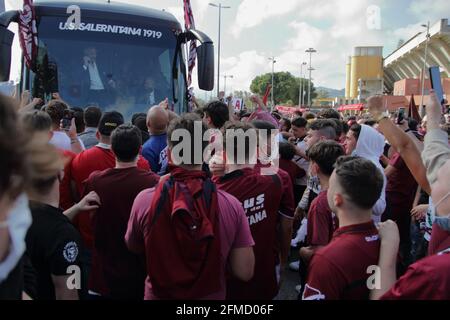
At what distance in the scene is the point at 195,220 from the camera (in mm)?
2189

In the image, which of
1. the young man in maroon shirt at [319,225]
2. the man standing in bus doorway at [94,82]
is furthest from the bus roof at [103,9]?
the young man in maroon shirt at [319,225]

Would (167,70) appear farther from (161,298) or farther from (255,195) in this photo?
(161,298)

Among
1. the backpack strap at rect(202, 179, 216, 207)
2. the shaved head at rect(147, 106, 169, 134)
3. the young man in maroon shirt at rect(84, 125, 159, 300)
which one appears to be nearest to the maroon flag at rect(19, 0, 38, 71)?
the shaved head at rect(147, 106, 169, 134)

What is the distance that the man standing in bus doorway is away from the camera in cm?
593

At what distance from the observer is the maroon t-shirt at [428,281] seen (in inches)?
59.0

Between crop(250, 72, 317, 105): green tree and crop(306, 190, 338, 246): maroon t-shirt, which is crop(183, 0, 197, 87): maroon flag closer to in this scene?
crop(306, 190, 338, 246): maroon t-shirt

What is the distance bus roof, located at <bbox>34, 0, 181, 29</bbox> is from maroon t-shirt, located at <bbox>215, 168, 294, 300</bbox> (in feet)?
13.6

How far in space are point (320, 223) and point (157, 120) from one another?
203cm

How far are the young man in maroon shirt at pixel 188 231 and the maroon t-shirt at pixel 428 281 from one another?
0.97m

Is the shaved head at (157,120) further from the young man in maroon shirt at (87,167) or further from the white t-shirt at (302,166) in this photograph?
the white t-shirt at (302,166)

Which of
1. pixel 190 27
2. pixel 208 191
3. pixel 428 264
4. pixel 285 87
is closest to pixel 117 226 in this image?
pixel 208 191

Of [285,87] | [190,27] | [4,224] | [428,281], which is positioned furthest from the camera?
[285,87]

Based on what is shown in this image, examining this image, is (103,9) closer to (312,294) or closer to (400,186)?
(400,186)

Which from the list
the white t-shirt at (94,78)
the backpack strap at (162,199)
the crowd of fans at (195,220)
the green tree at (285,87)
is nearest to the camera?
the crowd of fans at (195,220)
